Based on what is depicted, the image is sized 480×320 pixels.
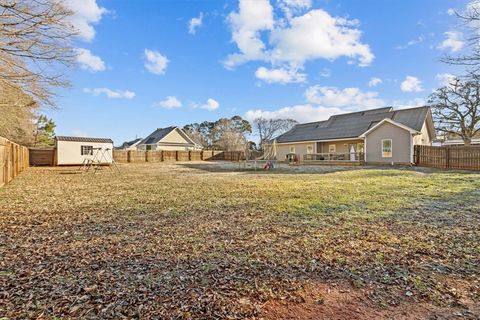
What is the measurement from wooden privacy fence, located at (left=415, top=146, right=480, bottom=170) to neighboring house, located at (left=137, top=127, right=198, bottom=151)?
1105 inches

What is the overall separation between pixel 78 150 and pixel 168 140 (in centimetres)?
1450

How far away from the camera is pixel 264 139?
45906 mm

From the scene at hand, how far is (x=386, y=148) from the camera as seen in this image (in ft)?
60.3

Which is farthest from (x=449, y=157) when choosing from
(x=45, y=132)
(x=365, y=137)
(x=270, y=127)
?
(x=45, y=132)

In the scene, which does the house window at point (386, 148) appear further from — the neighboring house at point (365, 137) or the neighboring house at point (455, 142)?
the neighboring house at point (455, 142)

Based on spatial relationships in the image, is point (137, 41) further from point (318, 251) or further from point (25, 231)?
point (318, 251)

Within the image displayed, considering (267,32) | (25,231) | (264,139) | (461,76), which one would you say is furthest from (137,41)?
(264,139)

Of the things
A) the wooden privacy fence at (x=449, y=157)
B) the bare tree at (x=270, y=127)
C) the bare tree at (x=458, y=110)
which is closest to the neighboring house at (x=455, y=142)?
the bare tree at (x=458, y=110)

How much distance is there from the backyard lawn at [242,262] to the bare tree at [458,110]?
2310 centimetres

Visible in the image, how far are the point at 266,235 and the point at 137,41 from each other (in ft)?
47.8

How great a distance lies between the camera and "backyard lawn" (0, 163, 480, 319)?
1948mm

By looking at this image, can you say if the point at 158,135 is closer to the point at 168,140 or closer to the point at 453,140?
the point at 168,140

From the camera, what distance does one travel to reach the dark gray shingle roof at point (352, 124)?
62.5ft

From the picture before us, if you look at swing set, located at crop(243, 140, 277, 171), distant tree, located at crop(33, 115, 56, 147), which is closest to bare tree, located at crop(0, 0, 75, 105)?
swing set, located at crop(243, 140, 277, 171)
